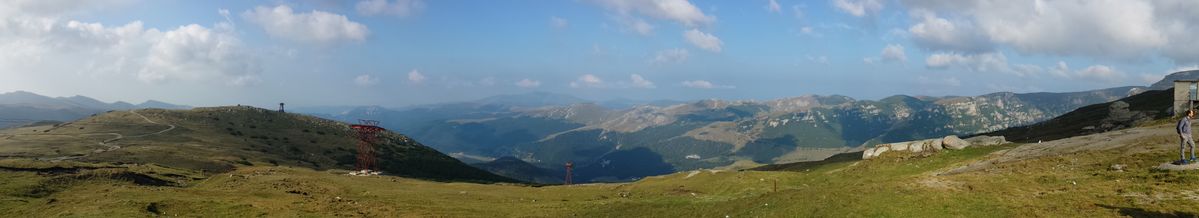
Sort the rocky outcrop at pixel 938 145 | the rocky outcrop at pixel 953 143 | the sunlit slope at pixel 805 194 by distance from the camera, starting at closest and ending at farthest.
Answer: the sunlit slope at pixel 805 194 < the rocky outcrop at pixel 938 145 < the rocky outcrop at pixel 953 143

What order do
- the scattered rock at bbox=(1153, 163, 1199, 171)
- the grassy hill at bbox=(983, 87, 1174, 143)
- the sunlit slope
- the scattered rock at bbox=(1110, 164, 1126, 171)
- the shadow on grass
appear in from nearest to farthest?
the shadow on grass → the sunlit slope → the scattered rock at bbox=(1153, 163, 1199, 171) → the scattered rock at bbox=(1110, 164, 1126, 171) → the grassy hill at bbox=(983, 87, 1174, 143)

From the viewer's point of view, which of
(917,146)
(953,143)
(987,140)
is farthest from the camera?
(987,140)

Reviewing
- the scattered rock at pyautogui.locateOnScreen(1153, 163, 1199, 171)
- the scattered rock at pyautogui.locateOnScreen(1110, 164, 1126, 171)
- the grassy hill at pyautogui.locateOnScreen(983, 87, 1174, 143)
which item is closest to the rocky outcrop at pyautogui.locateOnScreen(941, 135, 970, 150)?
the grassy hill at pyautogui.locateOnScreen(983, 87, 1174, 143)

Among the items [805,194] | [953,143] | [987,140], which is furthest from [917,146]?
[805,194]

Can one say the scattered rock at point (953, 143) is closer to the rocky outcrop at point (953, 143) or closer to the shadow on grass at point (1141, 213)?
the rocky outcrop at point (953, 143)

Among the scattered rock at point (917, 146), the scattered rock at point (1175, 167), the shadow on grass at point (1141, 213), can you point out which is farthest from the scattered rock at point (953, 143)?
the shadow on grass at point (1141, 213)

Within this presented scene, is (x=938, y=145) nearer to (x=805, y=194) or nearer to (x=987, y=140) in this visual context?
(x=987, y=140)

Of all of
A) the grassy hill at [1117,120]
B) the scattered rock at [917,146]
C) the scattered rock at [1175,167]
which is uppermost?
the grassy hill at [1117,120]

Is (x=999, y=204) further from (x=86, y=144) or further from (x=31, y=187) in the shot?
(x=86, y=144)

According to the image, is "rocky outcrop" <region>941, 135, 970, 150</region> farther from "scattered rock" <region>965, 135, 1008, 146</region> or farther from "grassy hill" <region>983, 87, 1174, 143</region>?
"grassy hill" <region>983, 87, 1174, 143</region>

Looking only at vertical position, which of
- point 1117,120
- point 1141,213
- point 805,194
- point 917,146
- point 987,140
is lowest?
point 805,194

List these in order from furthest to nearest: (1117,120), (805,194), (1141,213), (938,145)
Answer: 1. (1117,120)
2. (938,145)
3. (805,194)
4. (1141,213)

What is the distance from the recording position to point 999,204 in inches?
1380

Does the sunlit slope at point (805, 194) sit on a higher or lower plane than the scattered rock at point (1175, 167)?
lower
